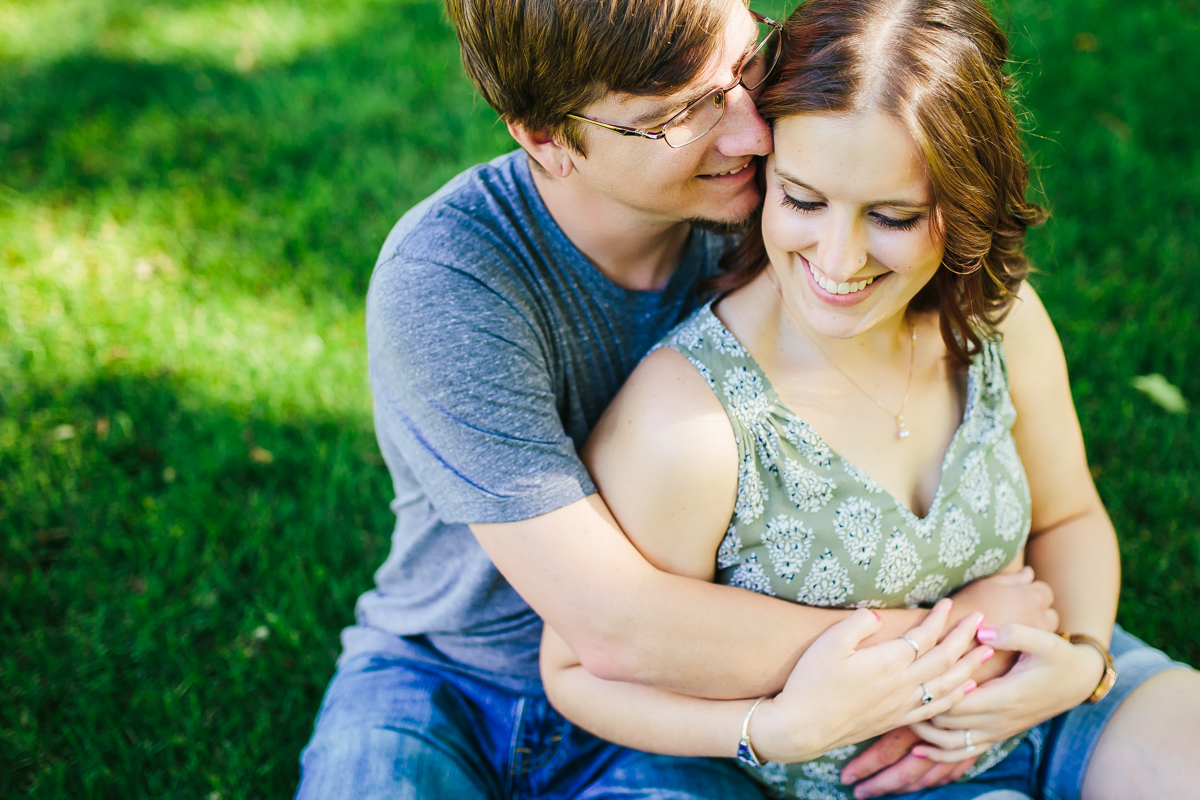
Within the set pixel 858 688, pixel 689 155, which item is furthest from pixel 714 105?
pixel 858 688

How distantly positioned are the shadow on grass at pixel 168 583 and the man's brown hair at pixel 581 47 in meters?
1.74

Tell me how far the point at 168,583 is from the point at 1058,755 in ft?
8.67

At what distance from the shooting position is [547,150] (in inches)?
83.7

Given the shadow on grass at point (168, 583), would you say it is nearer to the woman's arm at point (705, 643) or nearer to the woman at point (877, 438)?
the woman at point (877, 438)

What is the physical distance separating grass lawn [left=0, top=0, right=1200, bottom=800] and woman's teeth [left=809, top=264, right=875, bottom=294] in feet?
2.91

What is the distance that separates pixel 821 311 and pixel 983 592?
0.79m

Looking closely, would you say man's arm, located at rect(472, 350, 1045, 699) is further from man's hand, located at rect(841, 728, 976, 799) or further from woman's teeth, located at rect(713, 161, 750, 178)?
woman's teeth, located at rect(713, 161, 750, 178)

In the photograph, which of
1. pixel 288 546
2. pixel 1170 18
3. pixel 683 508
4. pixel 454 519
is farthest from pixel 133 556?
pixel 1170 18

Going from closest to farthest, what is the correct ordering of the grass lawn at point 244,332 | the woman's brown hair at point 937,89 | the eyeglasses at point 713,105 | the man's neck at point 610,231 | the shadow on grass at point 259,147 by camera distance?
1. the woman's brown hair at point 937,89
2. the eyeglasses at point 713,105
3. the man's neck at point 610,231
4. the grass lawn at point 244,332
5. the shadow on grass at point 259,147

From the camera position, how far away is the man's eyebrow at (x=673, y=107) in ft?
6.40

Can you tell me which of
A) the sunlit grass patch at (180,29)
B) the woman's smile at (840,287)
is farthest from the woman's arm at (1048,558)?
the sunlit grass patch at (180,29)

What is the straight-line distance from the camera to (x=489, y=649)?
2377 mm

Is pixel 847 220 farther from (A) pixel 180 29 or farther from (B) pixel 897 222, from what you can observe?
(A) pixel 180 29

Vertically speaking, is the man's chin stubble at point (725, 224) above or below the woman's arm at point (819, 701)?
above
